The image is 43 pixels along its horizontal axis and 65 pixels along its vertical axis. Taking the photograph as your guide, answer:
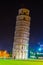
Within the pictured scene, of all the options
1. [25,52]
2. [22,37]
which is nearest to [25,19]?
[22,37]

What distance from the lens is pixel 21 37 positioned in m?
38.6

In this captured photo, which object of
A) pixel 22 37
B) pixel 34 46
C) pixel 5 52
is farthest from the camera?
pixel 5 52

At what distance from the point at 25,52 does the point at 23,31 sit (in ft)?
12.4

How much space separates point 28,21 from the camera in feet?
129

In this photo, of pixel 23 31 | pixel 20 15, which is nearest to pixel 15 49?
pixel 23 31

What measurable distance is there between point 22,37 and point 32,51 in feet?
12.4

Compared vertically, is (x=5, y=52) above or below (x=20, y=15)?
below

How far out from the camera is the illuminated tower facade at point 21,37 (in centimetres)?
3853

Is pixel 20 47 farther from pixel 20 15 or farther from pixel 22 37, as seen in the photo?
pixel 20 15

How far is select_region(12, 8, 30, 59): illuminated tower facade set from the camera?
38531mm

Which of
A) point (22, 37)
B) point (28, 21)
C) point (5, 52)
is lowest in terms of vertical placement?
point (5, 52)

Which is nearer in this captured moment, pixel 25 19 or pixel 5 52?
pixel 25 19

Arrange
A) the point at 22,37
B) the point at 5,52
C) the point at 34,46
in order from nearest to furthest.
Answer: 1. the point at 22,37
2. the point at 34,46
3. the point at 5,52

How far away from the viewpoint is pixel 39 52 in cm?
3956
